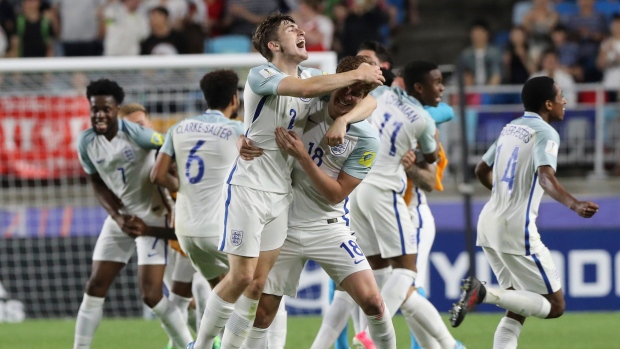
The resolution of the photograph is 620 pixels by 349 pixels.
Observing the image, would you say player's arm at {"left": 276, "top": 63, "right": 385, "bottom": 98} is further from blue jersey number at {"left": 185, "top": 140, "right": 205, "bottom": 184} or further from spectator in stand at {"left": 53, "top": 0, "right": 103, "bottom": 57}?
spectator in stand at {"left": 53, "top": 0, "right": 103, "bottom": 57}

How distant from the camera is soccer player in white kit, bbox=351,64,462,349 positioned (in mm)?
7461

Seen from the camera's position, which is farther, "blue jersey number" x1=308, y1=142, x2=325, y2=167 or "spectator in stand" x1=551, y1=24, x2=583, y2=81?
"spectator in stand" x1=551, y1=24, x2=583, y2=81

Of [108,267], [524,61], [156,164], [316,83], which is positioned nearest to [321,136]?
[316,83]

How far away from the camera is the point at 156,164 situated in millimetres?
7465

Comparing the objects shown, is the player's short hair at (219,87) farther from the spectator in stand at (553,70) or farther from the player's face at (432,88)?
the spectator in stand at (553,70)

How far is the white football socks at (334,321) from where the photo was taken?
23.6 feet

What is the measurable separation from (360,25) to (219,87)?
7.82 metres

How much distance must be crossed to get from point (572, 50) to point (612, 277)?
3605 millimetres

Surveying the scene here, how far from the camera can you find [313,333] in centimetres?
1005

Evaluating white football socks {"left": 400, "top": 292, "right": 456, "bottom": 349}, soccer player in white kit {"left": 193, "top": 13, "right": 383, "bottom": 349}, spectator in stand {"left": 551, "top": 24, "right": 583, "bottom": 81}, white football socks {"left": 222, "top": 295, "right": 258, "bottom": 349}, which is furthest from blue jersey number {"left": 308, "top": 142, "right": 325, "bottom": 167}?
spectator in stand {"left": 551, "top": 24, "right": 583, "bottom": 81}

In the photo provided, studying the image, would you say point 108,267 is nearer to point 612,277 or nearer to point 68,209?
point 68,209

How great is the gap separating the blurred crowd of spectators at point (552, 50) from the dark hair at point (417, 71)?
5934mm

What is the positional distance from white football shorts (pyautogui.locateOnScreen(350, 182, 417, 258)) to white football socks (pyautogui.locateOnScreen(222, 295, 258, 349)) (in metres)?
1.56

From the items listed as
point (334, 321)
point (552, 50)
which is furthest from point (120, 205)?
point (552, 50)
